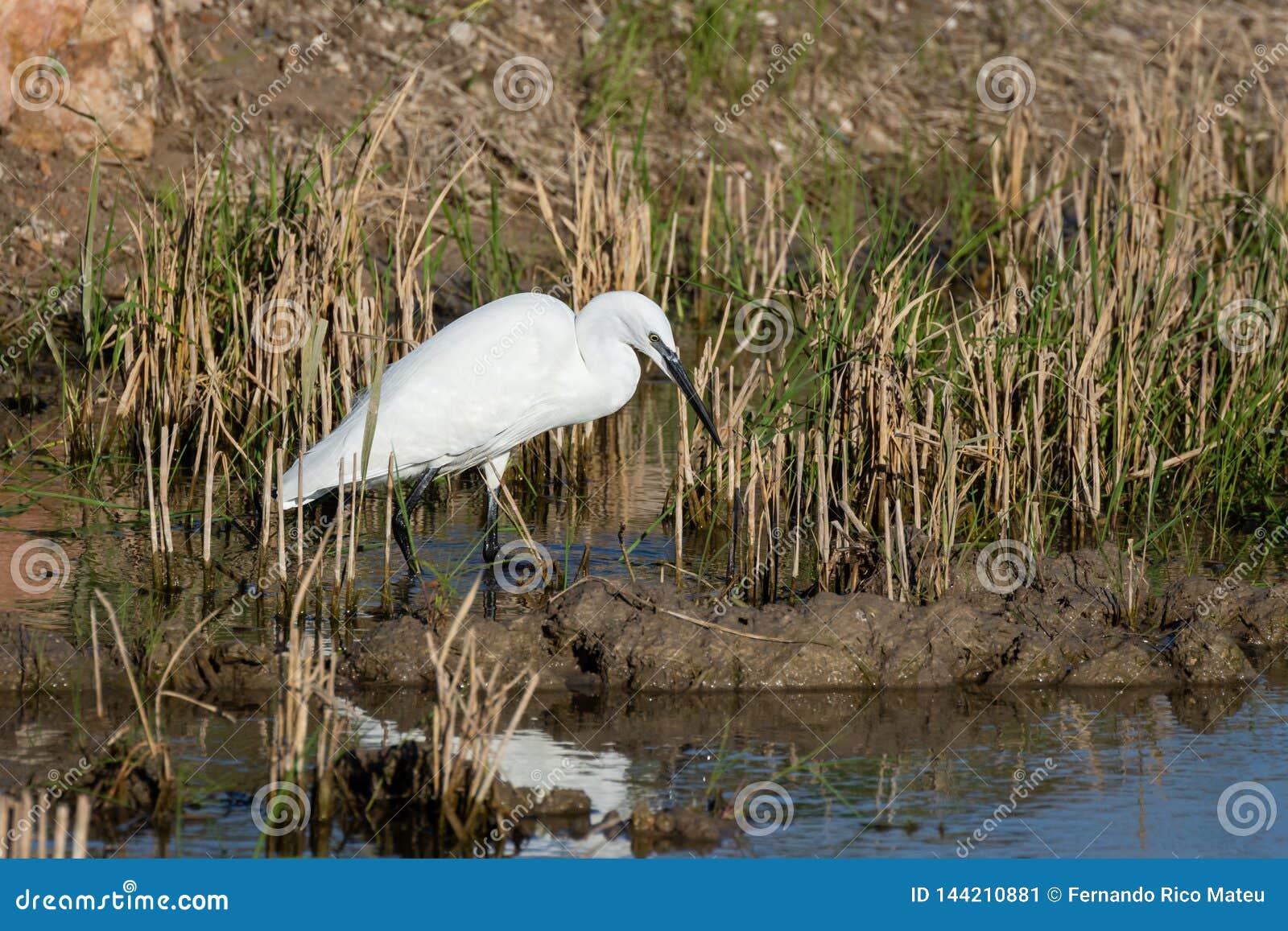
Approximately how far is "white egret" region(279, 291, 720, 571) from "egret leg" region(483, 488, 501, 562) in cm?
38

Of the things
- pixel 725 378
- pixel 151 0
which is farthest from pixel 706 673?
pixel 151 0

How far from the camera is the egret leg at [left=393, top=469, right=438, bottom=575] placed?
604 cm

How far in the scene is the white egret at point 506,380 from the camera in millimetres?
6398

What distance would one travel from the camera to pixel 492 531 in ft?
22.6

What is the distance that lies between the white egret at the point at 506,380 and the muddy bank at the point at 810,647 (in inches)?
43.6

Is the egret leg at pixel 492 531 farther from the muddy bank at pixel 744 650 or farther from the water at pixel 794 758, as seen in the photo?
the muddy bank at pixel 744 650

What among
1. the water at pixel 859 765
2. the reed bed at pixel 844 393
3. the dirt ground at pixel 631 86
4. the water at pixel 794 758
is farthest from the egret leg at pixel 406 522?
the dirt ground at pixel 631 86

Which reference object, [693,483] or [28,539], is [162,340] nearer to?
[28,539]

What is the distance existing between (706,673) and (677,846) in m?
1.20

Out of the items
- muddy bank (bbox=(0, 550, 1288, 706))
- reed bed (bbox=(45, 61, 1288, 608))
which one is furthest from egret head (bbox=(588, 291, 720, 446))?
muddy bank (bbox=(0, 550, 1288, 706))

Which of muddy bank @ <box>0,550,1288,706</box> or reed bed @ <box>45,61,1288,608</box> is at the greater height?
reed bed @ <box>45,61,1288,608</box>

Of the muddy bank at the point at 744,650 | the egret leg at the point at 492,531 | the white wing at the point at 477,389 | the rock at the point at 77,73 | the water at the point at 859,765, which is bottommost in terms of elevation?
the water at the point at 859,765

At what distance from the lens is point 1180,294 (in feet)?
24.5

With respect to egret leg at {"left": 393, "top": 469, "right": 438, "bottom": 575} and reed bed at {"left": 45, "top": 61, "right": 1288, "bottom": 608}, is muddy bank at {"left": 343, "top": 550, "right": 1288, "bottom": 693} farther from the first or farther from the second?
egret leg at {"left": 393, "top": 469, "right": 438, "bottom": 575}
